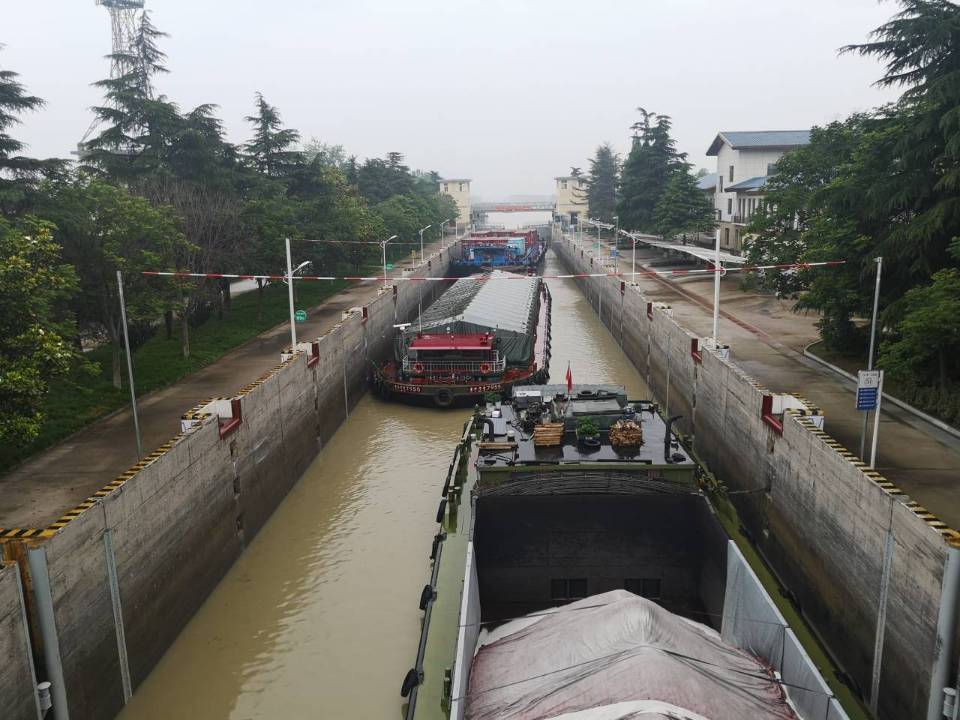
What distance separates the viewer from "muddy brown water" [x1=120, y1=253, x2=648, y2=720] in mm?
13922

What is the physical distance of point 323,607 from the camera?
17.0 metres

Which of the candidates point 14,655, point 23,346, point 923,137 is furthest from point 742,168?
point 14,655

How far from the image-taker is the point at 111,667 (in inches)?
497

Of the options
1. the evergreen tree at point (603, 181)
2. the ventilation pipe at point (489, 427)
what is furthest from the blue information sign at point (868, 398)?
the evergreen tree at point (603, 181)

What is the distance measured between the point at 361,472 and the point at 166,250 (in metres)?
13.1

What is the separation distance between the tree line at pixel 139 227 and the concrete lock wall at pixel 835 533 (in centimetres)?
1612

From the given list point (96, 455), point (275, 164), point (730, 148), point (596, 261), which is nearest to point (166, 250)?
point (96, 455)

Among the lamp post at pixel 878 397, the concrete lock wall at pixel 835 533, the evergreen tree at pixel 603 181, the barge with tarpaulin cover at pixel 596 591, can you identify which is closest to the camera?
the barge with tarpaulin cover at pixel 596 591

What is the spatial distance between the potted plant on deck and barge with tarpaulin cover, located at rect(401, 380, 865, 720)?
0.04 meters

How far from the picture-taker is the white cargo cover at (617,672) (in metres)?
9.53

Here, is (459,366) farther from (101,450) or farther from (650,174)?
(650,174)

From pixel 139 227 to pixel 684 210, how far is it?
5400 centimetres

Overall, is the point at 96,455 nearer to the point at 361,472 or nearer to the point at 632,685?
the point at 361,472

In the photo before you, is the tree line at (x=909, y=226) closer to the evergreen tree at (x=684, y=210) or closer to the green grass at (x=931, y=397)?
the green grass at (x=931, y=397)
